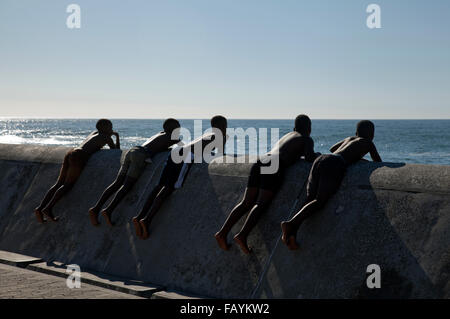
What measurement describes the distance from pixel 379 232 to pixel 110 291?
289cm

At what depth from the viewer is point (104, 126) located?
808cm

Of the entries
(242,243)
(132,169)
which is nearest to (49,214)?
(132,169)

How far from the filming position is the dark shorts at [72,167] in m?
7.90

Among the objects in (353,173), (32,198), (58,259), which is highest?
(353,173)

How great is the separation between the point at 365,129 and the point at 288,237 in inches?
59.5

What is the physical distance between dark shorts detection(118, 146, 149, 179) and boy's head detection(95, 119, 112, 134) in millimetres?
1004

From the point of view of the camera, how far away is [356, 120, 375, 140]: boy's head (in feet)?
18.9

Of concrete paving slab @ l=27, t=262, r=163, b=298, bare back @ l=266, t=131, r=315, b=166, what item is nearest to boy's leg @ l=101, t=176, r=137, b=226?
concrete paving slab @ l=27, t=262, r=163, b=298
